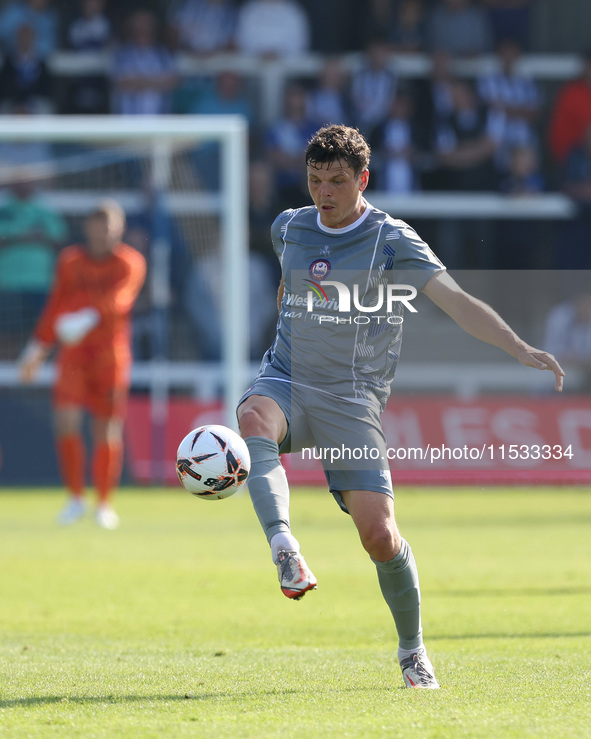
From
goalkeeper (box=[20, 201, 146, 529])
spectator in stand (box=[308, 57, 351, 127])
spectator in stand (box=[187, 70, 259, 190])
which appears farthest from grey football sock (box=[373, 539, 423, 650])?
spectator in stand (box=[187, 70, 259, 190])

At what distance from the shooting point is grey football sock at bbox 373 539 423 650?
16.9ft

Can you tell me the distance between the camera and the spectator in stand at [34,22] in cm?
1806

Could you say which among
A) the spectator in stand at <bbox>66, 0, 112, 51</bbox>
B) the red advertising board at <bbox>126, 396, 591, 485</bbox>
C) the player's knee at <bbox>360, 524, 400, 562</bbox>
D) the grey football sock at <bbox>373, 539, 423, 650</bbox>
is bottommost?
the red advertising board at <bbox>126, 396, 591, 485</bbox>

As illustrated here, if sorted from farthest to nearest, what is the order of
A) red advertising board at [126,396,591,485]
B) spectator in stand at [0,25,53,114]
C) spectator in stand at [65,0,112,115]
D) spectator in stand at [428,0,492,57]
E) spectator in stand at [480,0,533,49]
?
spectator in stand at [480,0,533,49] → spectator in stand at [428,0,492,57] → spectator in stand at [65,0,112,115] → spectator in stand at [0,25,53,114] → red advertising board at [126,396,591,485]

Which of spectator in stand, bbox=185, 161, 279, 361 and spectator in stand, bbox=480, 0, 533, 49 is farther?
spectator in stand, bbox=480, 0, 533, 49

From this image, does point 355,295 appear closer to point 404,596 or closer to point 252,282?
point 404,596

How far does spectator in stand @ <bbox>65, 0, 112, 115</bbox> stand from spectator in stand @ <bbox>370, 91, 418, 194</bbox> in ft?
12.7

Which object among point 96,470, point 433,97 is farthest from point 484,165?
point 96,470

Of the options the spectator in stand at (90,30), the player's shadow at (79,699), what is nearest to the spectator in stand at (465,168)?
the spectator in stand at (90,30)

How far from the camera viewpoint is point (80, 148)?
15.8 metres

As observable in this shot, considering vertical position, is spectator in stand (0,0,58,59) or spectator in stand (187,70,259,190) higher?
spectator in stand (0,0,58,59)

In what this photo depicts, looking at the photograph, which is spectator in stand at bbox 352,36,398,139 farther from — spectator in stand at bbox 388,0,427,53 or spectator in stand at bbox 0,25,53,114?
spectator in stand at bbox 0,25,53,114

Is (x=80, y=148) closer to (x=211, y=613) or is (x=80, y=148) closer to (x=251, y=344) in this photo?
(x=251, y=344)

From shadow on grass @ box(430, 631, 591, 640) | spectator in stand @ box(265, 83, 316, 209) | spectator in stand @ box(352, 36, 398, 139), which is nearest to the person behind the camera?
shadow on grass @ box(430, 631, 591, 640)
